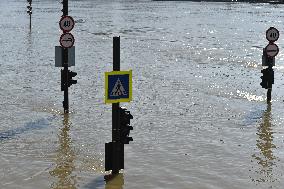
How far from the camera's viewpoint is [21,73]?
19.4 m

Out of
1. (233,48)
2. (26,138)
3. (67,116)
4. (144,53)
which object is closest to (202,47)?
(233,48)

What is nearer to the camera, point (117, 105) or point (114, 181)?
point (117, 105)

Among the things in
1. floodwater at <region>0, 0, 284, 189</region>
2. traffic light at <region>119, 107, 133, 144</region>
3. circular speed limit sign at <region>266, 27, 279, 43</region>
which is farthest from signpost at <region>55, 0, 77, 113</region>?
circular speed limit sign at <region>266, 27, 279, 43</region>

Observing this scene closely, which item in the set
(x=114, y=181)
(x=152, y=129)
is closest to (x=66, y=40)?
(x=152, y=129)

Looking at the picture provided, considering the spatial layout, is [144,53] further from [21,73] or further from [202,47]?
[21,73]

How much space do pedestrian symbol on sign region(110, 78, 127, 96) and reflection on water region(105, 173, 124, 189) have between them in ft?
4.73

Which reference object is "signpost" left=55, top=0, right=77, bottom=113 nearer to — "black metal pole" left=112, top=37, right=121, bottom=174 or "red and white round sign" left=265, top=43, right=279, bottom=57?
"black metal pole" left=112, top=37, right=121, bottom=174

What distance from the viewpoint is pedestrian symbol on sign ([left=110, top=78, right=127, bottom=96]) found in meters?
8.09

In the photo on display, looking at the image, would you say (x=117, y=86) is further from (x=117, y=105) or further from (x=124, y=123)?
(x=124, y=123)

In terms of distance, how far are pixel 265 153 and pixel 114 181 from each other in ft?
10.8

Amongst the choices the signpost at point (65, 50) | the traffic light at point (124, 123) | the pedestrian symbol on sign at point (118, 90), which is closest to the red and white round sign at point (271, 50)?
the signpost at point (65, 50)

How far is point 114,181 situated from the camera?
852 cm

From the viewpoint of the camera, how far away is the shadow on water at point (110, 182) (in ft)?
27.3

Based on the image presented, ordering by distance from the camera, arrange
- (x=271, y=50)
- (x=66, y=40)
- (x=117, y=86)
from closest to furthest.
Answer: (x=117, y=86) → (x=66, y=40) → (x=271, y=50)
